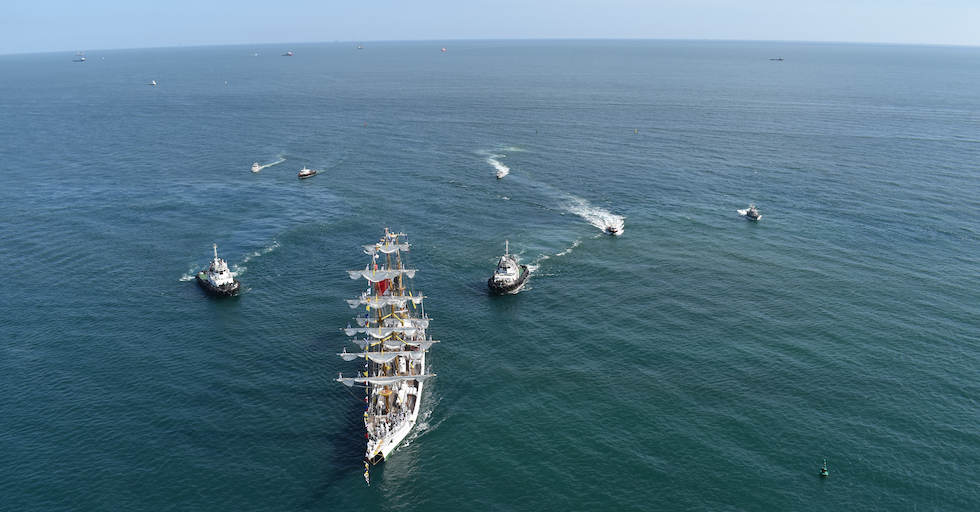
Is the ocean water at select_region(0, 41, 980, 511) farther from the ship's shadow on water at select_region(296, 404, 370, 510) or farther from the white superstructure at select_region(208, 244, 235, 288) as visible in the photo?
the white superstructure at select_region(208, 244, 235, 288)

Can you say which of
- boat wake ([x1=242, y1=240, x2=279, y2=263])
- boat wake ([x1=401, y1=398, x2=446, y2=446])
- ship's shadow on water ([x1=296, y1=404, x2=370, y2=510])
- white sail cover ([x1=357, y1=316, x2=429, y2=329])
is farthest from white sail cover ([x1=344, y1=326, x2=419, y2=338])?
boat wake ([x1=242, y1=240, x2=279, y2=263])

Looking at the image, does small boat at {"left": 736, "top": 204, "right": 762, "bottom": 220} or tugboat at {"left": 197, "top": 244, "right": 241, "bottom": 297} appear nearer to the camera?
tugboat at {"left": 197, "top": 244, "right": 241, "bottom": 297}

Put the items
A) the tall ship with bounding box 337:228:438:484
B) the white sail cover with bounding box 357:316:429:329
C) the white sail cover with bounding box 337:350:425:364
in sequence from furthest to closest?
the white sail cover with bounding box 357:316:429:329
the white sail cover with bounding box 337:350:425:364
the tall ship with bounding box 337:228:438:484

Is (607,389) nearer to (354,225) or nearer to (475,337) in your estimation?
(475,337)

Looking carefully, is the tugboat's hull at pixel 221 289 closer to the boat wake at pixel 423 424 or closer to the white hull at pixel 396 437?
the white hull at pixel 396 437

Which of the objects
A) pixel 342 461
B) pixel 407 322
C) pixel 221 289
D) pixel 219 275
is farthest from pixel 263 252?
pixel 342 461

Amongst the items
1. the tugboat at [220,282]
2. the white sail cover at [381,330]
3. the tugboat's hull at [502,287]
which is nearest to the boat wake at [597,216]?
the tugboat's hull at [502,287]

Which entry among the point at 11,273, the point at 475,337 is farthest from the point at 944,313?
the point at 11,273
